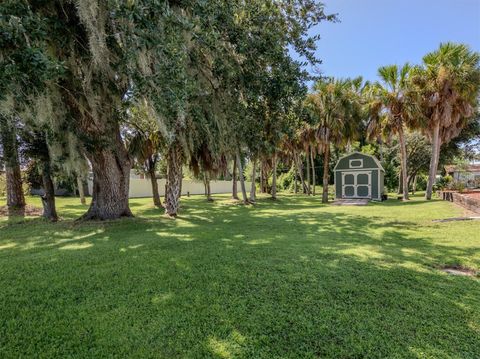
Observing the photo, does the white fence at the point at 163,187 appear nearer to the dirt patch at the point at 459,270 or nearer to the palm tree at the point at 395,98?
the palm tree at the point at 395,98

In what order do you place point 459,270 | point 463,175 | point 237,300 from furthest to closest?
1. point 463,175
2. point 459,270
3. point 237,300

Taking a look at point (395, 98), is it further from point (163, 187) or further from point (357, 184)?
point (163, 187)

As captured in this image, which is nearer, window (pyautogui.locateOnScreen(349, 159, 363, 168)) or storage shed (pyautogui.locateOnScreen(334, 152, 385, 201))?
storage shed (pyautogui.locateOnScreen(334, 152, 385, 201))

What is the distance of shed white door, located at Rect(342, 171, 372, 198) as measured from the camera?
17.4 meters

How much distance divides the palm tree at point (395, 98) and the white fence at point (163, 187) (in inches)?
573

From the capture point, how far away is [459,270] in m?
3.82

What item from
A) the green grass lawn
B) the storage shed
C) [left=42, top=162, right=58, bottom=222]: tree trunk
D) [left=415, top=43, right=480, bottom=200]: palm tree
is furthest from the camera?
the storage shed

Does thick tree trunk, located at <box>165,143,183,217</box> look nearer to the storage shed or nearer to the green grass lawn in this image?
the green grass lawn

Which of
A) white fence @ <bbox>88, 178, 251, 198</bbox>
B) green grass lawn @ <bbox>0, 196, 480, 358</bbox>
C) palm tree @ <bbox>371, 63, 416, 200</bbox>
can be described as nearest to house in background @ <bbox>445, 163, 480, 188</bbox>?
palm tree @ <bbox>371, 63, 416, 200</bbox>

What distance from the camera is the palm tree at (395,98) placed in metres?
14.3

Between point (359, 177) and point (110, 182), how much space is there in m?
14.7

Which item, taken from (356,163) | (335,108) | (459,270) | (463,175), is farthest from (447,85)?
(463,175)

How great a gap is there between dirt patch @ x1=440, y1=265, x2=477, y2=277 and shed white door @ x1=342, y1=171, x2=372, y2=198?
14.1 m

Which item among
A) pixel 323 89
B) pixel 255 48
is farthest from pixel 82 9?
pixel 323 89
